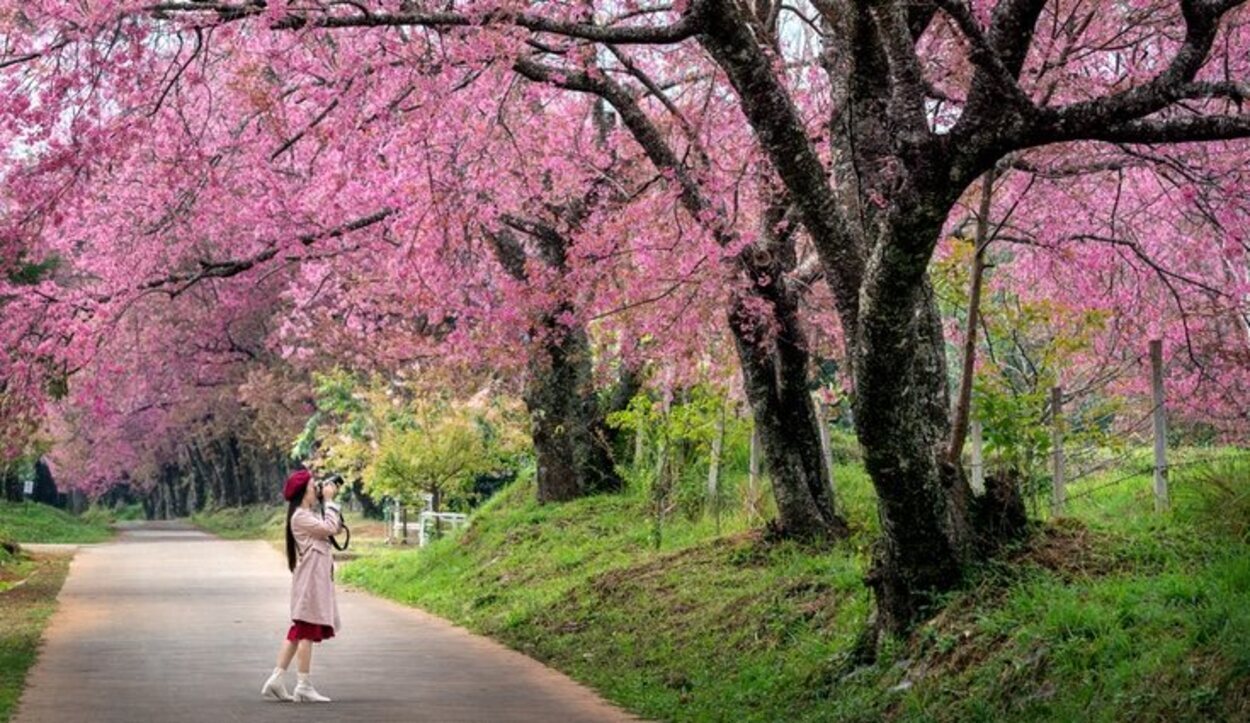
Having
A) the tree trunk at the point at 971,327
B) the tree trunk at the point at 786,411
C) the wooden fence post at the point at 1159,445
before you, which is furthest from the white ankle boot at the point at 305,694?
the wooden fence post at the point at 1159,445

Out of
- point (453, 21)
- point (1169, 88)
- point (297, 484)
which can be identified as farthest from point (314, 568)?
point (1169, 88)

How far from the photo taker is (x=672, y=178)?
14914 millimetres

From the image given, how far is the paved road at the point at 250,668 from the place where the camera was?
1112 cm

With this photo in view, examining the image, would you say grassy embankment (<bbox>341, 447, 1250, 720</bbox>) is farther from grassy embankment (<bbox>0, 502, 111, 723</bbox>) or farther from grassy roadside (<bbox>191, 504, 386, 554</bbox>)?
grassy roadside (<bbox>191, 504, 386, 554</bbox>)

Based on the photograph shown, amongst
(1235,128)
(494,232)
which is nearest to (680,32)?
Answer: (1235,128)

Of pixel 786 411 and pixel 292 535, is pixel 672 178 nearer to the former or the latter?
pixel 786 411

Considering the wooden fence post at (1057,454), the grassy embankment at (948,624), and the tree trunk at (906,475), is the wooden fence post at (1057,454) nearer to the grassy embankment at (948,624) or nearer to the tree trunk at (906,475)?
the grassy embankment at (948,624)

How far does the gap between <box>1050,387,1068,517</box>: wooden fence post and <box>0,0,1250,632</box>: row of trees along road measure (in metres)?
1.27

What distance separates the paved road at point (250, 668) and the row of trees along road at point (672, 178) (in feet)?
8.99

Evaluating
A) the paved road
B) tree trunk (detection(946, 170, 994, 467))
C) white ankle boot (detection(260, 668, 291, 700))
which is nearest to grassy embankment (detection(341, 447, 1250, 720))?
the paved road

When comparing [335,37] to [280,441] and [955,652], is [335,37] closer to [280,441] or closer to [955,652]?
[955,652]

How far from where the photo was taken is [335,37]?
19625mm

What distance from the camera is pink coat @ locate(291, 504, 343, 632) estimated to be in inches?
477

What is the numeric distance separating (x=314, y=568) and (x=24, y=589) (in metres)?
13.9
